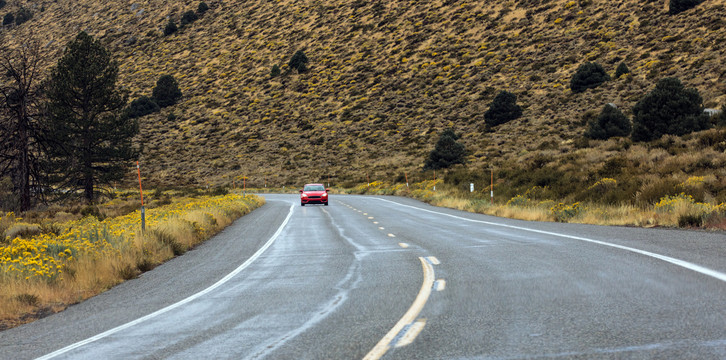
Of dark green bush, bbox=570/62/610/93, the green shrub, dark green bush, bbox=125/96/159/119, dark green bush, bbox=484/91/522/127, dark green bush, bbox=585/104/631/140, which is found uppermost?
the green shrub

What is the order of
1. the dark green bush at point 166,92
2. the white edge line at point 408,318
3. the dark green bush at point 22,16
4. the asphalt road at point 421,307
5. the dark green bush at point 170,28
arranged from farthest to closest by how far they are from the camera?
the dark green bush at point 22,16 < the dark green bush at point 170,28 < the dark green bush at point 166,92 < the asphalt road at point 421,307 < the white edge line at point 408,318

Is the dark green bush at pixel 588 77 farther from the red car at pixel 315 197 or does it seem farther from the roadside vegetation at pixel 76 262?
the roadside vegetation at pixel 76 262

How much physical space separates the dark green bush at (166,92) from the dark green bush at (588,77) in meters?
54.7

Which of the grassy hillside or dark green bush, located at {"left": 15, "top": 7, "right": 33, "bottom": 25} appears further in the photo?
dark green bush, located at {"left": 15, "top": 7, "right": 33, "bottom": 25}

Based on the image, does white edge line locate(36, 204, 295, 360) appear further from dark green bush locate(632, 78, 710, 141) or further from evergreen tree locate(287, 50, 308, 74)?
evergreen tree locate(287, 50, 308, 74)

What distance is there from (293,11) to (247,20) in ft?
26.4

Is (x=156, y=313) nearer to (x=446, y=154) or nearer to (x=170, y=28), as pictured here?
(x=446, y=154)

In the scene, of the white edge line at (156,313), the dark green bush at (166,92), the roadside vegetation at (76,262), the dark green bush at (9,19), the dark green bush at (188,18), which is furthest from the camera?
the dark green bush at (9,19)

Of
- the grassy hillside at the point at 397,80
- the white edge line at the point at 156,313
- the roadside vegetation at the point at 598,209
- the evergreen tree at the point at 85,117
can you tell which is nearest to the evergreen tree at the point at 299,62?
the grassy hillside at the point at 397,80

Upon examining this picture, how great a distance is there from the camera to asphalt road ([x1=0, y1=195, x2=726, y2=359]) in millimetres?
4387

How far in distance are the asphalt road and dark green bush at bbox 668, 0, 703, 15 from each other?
5399cm

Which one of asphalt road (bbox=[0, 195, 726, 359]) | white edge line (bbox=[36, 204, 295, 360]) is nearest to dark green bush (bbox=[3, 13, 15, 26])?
asphalt road (bbox=[0, 195, 726, 359])

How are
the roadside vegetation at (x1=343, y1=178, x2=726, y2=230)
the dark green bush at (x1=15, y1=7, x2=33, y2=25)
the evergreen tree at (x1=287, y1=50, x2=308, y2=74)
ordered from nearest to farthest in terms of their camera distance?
the roadside vegetation at (x1=343, y1=178, x2=726, y2=230)
the evergreen tree at (x1=287, y1=50, x2=308, y2=74)
the dark green bush at (x1=15, y1=7, x2=33, y2=25)

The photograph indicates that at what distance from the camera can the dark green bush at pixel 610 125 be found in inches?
1383
